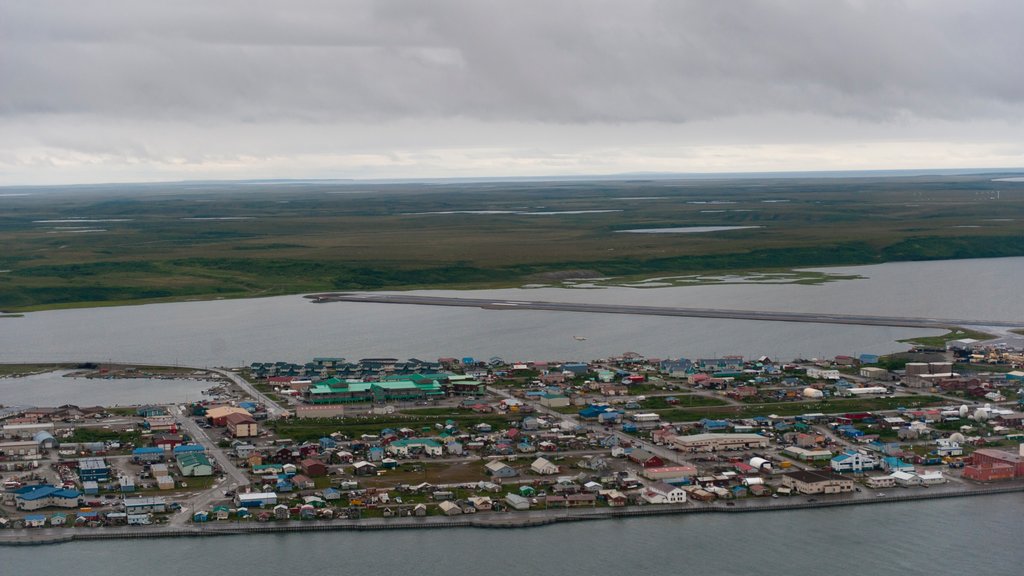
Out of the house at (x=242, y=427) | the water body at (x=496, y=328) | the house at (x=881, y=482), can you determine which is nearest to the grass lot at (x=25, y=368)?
the water body at (x=496, y=328)

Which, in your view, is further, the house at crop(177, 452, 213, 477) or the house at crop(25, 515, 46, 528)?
the house at crop(177, 452, 213, 477)

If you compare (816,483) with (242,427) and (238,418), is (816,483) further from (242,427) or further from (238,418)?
(238,418)

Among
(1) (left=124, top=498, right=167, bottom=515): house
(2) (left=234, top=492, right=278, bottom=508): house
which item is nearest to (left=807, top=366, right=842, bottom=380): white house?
(2) (left=234, top=492, right=278, bottom=508): house

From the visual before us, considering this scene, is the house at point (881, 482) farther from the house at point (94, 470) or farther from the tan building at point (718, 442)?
the house at point (94, 470)

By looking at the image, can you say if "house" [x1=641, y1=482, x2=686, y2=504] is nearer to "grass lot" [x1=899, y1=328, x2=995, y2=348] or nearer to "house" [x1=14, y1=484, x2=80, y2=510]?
"house" [x1=14, y1=484, x2=80, y2=510]

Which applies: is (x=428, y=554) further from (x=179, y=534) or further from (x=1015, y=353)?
(x=1015, y=353)

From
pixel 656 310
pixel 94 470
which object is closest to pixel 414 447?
pixel 94 470
